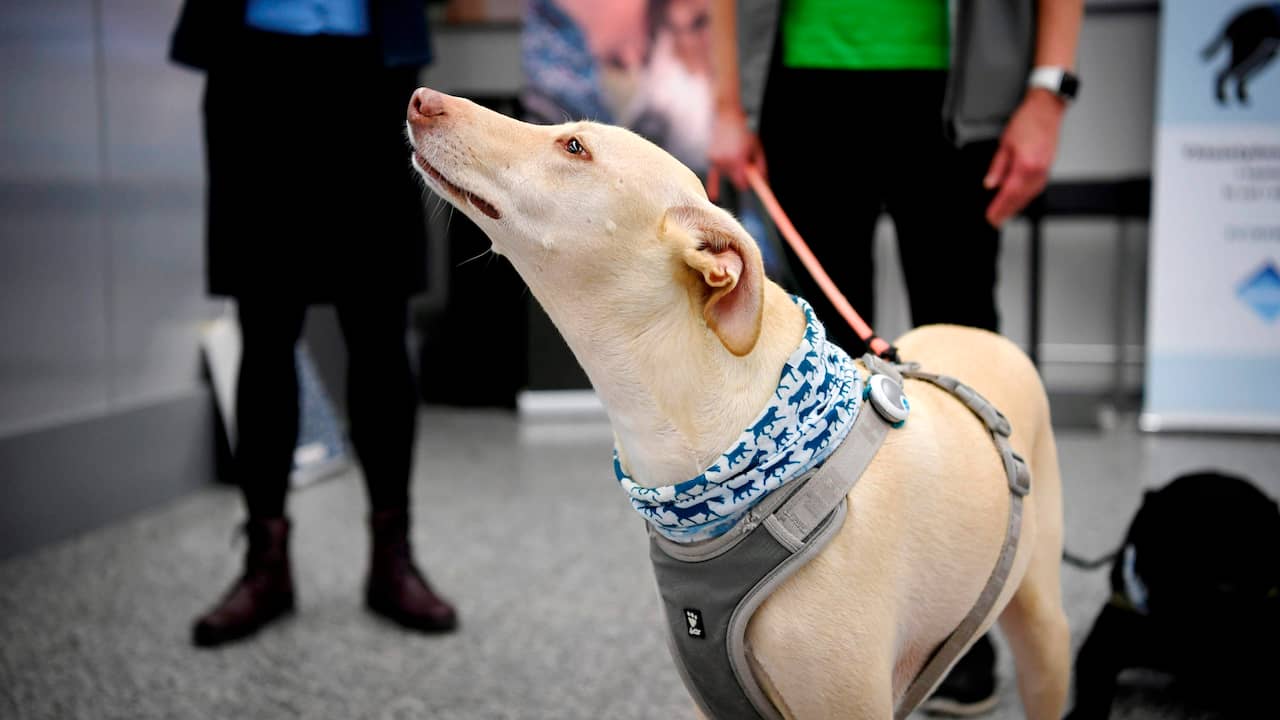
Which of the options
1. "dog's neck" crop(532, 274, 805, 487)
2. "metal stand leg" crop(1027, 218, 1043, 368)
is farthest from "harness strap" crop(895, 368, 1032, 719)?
"metal stand leg" crop(1027, 218, 1043, 368)

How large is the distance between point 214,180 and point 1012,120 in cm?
133

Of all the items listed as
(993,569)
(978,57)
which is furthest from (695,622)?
(978,57)

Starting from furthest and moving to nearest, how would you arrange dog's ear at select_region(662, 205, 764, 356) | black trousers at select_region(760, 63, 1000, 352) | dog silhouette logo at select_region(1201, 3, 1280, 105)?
dog silhouette logo at select_region(1201, 3, 1280, 105)
black trousers at select_region(760, 63, 1000, 352)
dog's ear at select_region(662, 205, 764, 356)

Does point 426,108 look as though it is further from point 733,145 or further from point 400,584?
point 400,584

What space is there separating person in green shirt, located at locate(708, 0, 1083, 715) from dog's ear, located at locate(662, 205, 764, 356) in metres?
0.60

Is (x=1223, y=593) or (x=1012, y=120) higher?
(x=1012, y=120)

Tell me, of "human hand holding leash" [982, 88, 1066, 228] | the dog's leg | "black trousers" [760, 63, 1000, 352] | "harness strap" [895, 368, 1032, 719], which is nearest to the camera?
"harness strap" [895, 368, 1032, 719]

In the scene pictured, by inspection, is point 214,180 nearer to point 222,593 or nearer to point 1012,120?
point 222,593

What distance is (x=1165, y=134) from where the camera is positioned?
3.94 meters

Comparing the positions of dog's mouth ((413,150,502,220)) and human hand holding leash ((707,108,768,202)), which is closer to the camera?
dog's mouth ((413,150,502,220))

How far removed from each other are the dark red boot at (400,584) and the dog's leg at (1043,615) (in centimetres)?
104

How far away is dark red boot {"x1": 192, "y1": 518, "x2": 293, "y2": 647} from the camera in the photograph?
1.82 meters

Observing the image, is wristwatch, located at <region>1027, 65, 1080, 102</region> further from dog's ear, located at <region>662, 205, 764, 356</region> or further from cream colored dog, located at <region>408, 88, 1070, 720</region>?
dog's ear, located at <region>662, 205, 764, 356</region>

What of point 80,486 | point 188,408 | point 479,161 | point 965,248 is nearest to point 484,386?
point 188,408
